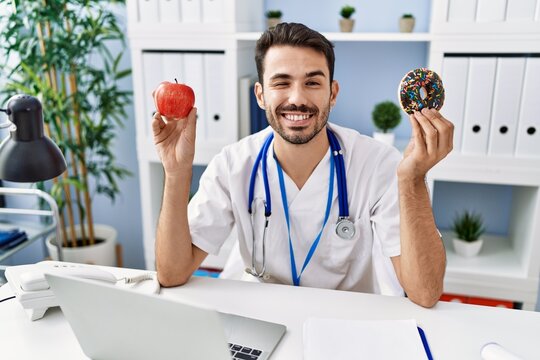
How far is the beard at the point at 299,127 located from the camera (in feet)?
4.38

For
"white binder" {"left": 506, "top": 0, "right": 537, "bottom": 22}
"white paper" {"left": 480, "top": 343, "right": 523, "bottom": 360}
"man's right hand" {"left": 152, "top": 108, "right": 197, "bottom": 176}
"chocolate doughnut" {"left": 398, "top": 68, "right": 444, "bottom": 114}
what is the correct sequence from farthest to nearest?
"white binder" {"left": 506, "top": 0, "right": 537, "bottom": 22}, "man's right hand" {"left": 152, "top": 108, "right": 197, "bottom": 176}, "chocolate doughnut" {"left": 398, "top": 68, "right": 444, "bottom": 114}, "white paper" {"left": 480, "top": 343, "right": 523, "bottom": 360}

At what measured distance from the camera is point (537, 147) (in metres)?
1.88

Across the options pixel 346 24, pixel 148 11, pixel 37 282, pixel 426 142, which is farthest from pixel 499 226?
pixel 37 282

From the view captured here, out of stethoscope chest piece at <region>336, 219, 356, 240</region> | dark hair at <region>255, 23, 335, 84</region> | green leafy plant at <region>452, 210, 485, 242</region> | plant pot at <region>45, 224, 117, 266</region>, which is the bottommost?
plant pot at <region>45, 224, 117, 266</region>

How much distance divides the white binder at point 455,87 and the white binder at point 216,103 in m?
0.84

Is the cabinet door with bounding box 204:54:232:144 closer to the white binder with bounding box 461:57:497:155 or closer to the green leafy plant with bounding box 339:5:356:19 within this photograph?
the green leafy plant with bounding box 339:5:356:19

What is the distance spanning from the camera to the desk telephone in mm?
1062

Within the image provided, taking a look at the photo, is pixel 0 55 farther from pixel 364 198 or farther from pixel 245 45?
pixel 364 198

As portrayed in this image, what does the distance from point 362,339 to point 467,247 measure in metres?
1.32

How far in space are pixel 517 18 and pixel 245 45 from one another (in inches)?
40.5

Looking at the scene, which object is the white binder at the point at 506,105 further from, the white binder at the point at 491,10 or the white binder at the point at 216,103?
the white binder at the point at 216,103

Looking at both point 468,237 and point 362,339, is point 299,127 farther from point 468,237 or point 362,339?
point 468,237

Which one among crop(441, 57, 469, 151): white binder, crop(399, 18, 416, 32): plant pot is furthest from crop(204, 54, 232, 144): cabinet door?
crop(441, 57, 469, 151): white binder

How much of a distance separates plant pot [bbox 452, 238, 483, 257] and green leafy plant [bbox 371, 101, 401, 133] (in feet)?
1.84
